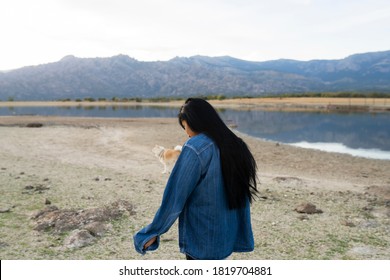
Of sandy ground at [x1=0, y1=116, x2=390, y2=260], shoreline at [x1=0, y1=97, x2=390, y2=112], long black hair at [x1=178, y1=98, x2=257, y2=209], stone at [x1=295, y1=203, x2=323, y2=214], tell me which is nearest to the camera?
long black hair at [x1=178, y1=98, x2=257, y2=209]

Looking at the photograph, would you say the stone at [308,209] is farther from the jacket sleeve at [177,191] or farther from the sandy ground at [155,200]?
the jacket sleeve at [177,191]

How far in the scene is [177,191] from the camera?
2891 millimetres

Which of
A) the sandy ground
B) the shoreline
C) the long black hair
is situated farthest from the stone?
the shoreline

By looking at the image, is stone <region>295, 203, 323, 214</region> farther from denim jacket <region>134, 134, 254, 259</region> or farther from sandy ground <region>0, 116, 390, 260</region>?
denim jacket <region>134, 134, 254, 259</region>

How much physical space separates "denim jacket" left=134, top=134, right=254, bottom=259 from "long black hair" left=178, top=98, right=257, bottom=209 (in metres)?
0.06

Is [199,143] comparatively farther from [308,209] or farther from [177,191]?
[308,209]

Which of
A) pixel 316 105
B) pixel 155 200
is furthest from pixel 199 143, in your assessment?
pixel 316 105

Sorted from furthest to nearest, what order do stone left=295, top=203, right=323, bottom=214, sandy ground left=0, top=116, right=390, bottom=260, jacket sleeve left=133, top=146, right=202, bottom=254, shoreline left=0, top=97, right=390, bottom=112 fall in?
1. shoreline left=0, top=97, right=390, bottom=112
2. stone left=295, top=203, right=323, bottom=214
3. sandy ground left=0, top=116, right=390, bottom=260
4. jacket sleeve left=133, top=146, right=202, bottom=254

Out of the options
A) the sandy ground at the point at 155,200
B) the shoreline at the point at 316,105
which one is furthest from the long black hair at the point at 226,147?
the shoreline at the point at 316,105

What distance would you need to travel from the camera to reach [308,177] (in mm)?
13742

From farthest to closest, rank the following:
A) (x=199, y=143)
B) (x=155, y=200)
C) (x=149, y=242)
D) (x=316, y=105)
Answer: (x=316, y=105) < (x=155, y=200) < (x=149, y=242) < (x=199, y=143)

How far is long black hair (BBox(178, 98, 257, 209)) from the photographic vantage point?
9.71 feet

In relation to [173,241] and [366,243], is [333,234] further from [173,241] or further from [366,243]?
[173,241]

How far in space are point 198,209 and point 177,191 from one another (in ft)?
0.94
